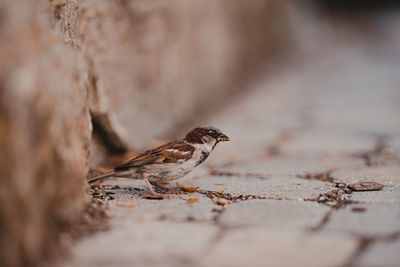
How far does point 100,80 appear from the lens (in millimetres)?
3572

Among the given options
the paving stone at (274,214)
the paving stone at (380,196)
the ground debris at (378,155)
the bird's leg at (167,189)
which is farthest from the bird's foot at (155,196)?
the ground debris at (378,155)

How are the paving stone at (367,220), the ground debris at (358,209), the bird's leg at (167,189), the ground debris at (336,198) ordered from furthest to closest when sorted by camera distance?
the bird's leg at (167,189)
the ground debris at (336,198)
the ground debris at (358,209)
the paving stone at (367,220)

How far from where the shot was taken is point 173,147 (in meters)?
2.75

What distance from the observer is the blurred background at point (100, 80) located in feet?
5.61

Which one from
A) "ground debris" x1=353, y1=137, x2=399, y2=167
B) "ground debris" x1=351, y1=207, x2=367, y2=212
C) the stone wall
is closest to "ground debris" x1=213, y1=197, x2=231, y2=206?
"ground debris" x1=351, y1=207, x2=367, y2=212

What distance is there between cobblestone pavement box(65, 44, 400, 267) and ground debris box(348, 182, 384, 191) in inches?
1.5

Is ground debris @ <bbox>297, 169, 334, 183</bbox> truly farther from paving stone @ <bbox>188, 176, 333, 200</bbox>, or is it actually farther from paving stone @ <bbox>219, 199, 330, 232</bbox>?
paving stone @ <bbox>219, 199, 330, 232</bbox>

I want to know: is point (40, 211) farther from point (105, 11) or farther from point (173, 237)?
point (105, 11)

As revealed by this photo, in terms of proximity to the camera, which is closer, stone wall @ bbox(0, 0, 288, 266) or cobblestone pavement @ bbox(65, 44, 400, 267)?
stone wall @ bbox(0, 0, 288, 266)

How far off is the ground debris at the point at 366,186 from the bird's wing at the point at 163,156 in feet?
3.03

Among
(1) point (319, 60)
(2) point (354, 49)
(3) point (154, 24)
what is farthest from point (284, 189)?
(2) point (354, 49)

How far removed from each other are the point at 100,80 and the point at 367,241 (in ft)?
7.22

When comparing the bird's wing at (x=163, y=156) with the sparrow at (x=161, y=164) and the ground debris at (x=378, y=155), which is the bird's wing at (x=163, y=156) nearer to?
the sparrow at (x=161, y=164)

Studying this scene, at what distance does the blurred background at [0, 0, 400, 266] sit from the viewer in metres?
1.71
